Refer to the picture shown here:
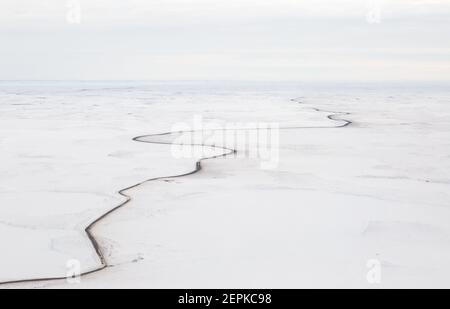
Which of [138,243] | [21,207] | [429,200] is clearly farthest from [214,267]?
[429,200]

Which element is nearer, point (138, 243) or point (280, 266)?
point (280, 266)

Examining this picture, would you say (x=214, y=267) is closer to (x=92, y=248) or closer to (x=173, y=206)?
(x=92, y=248)

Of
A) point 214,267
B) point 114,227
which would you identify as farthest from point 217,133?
point 214,267

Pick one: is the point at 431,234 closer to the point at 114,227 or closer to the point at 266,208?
the point at 266,208
